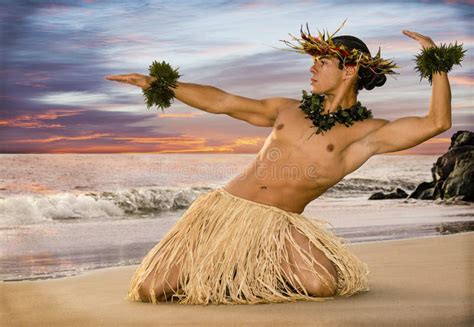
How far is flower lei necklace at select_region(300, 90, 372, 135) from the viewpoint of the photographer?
2.60 m

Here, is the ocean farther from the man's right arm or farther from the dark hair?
the dark hair

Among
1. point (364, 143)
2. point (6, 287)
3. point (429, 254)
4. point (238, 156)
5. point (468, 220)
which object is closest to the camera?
point (364, 143)

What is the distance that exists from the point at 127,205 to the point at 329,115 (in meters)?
4.55

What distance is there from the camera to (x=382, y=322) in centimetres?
207

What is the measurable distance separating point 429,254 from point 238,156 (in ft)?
14.2

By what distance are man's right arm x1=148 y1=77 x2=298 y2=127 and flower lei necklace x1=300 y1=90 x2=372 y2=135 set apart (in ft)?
0.46

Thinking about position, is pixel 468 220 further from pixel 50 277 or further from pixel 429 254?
pixel 50 277

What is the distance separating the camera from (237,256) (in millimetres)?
2482

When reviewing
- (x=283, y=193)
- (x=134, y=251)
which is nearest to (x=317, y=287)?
(x=283, y=193)

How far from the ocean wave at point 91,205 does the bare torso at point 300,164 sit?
152 inches

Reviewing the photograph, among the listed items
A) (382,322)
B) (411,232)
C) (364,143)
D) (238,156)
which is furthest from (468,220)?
(382,322)

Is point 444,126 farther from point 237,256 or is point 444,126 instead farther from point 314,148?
point 237,256

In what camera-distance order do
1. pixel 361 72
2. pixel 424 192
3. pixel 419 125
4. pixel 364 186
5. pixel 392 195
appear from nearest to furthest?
1. pixel 419 125
2. pixel 361 72
3. pixel 424 192
4. pixel 392 195
5. pixel 364 186

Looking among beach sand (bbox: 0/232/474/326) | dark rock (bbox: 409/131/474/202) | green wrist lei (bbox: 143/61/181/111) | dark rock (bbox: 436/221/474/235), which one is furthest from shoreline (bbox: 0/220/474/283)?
dark rock (bbox: 409/131/474/202)
